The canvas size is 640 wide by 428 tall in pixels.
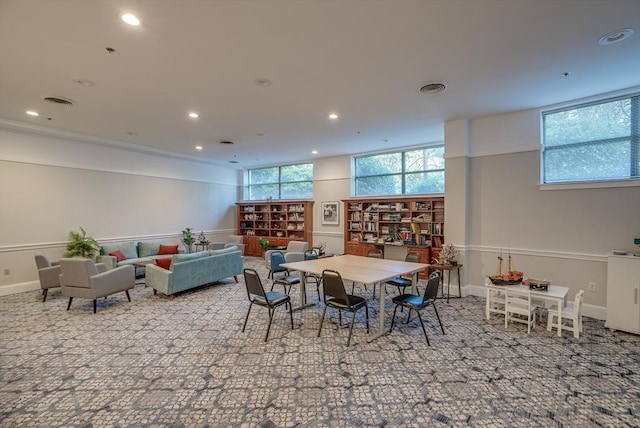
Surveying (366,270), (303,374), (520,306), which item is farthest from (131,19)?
(520,306)

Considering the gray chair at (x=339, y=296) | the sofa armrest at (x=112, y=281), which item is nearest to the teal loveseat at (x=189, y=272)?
the sofa armrest at (x=112, y=281)

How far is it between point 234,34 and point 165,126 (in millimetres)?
3715

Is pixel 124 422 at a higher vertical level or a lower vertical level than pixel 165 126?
lower

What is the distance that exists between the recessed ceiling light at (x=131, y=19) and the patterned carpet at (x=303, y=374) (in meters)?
3.28

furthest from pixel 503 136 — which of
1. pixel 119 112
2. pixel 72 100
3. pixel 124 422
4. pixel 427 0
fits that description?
pixel 72 100

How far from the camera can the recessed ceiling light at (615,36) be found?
2703mm

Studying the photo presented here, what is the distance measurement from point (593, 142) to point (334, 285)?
4574mm

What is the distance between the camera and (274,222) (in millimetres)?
10172

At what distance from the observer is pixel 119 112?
192 inches

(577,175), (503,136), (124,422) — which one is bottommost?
(124,422)

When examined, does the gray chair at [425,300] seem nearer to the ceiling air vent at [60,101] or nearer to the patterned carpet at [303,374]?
the patterned carpet at [303,374]

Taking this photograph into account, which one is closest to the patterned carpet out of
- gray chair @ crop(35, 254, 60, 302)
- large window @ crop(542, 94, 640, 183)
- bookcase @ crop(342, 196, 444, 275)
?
gray chair @ crop(35, 254, 60, 302)

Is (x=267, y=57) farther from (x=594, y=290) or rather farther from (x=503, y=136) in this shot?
(x=594, y=290)

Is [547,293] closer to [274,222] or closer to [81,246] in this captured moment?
[274,222]
